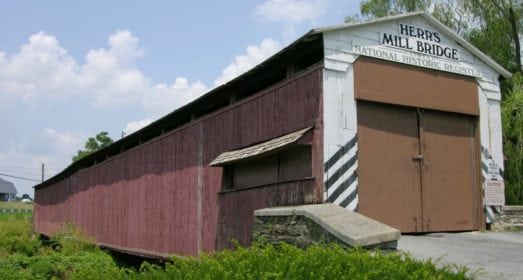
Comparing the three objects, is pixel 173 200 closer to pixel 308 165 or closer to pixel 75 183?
pixel 308 165

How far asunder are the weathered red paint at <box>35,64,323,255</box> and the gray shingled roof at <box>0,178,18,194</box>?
100 metres

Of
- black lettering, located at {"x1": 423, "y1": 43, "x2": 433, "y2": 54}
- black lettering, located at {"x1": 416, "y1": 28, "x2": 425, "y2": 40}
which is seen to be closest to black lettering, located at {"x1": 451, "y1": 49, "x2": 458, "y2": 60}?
black lettering, located at {"x1": 423, "y1": 43, "x2": 433, "y2": 54}

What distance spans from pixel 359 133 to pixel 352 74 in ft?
3.16

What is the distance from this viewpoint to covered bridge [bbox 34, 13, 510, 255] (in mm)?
9094

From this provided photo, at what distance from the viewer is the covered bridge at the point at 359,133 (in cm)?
909

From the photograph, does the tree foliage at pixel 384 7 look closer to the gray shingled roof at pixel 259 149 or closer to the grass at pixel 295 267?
the gray shingled roof at pixel 259 149

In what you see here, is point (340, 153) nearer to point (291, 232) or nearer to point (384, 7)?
point (291, 232)

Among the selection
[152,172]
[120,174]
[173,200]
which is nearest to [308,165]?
[173,200]

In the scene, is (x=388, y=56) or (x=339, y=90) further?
(x=388, y=56)

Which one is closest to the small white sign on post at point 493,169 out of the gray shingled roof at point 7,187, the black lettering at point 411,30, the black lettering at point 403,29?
the black lettering at point 411,30

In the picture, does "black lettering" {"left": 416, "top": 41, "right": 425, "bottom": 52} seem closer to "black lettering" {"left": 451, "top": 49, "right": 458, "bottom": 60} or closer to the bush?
"black lettering" {"left": 451, "top": 49, "right": 458, "bottom": 60}

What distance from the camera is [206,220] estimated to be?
1225 cm

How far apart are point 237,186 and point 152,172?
4.95 m

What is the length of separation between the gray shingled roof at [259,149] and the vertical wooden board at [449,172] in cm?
250
